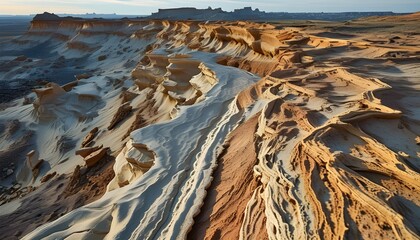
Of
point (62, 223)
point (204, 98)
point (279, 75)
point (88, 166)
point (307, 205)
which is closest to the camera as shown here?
point (307, 205)

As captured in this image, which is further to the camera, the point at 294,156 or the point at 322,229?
the point at 294,156

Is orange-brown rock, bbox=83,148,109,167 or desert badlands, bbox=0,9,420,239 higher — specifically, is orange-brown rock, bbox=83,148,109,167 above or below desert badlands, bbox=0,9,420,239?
below

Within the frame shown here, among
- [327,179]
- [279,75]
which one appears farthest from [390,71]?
[327,179]

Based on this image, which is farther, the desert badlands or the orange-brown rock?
the orange-brown rock

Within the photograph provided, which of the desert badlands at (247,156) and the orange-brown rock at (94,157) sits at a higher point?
the desert badlands at (247,156)

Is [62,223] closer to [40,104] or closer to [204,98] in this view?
[204,98]

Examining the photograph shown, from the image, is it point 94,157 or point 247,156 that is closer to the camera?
point 247,156

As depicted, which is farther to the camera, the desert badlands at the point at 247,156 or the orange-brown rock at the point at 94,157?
the orange-brown rock at the point at 94,157

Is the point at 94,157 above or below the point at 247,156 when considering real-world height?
below
